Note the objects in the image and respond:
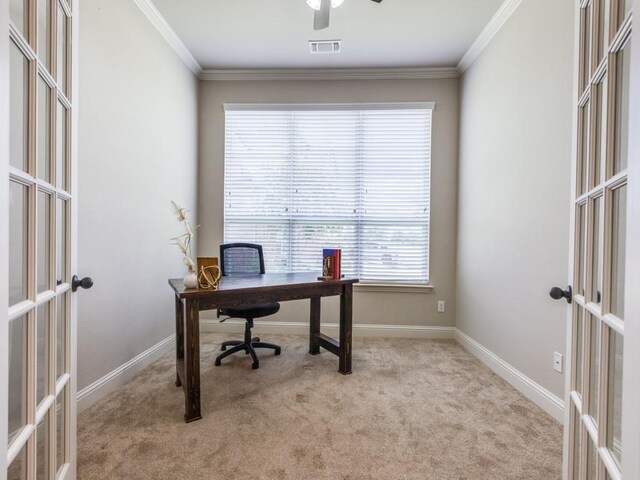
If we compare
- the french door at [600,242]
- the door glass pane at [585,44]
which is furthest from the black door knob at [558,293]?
the door glass pane at [585,44]

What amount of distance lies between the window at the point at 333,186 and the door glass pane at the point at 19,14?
261 cm

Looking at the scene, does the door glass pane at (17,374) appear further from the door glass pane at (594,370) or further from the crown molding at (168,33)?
the crown molding at (168,33)

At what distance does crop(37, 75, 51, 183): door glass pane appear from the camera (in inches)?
39.5

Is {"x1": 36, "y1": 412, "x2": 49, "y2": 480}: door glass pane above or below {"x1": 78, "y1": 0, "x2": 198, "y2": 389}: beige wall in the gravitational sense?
below

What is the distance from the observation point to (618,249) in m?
0.83

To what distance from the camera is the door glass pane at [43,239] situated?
3.34 feet

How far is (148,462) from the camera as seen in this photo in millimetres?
1497

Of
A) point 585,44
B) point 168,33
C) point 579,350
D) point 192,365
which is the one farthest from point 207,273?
point 168,33

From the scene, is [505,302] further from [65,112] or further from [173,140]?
[173,140]

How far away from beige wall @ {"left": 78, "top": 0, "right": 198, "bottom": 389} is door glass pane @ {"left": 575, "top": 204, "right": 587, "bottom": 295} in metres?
2.40

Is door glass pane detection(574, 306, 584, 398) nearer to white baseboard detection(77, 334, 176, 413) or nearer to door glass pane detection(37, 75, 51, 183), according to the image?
door glass pane detection(37, 75, 51, 183)

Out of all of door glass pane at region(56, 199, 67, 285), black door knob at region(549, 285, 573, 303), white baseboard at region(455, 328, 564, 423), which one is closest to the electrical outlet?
white baseboard at region(455, 328, 564, 423)

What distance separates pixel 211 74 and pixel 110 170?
188 cm

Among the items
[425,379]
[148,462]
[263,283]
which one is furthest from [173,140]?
[425,379]
